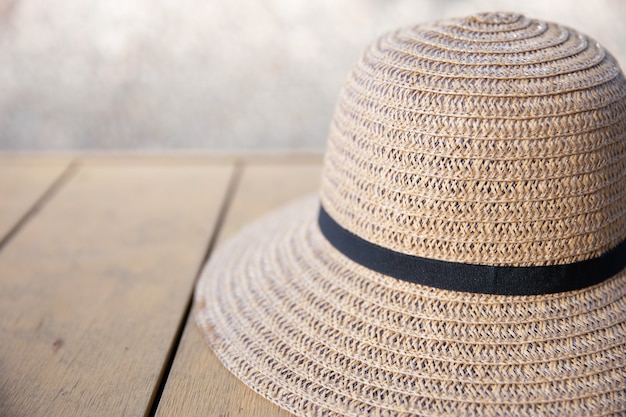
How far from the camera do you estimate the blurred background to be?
4.53ft

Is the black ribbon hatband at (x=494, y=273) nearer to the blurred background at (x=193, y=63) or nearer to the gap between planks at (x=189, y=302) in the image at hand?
the gap between planks at (x=189, y=302)

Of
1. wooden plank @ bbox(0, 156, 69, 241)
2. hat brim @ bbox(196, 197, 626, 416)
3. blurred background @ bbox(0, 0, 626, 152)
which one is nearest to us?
hat brim @ bbox(196, 197, 626, 416)

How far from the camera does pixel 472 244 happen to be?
2.13ft

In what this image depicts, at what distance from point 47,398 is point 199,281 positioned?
26cm

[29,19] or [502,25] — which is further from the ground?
[502,25]

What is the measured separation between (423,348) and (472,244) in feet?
0.38

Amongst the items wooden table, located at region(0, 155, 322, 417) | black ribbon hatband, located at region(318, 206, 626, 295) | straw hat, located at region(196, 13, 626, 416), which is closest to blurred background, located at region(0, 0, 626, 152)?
wooden table, located at region(0, 155, 322, 417)

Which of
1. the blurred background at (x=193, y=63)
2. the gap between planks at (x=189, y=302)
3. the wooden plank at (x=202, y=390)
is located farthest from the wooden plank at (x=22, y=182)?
the wooden plank at (x=202, y=390)

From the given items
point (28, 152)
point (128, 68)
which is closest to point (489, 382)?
point (128, 68)

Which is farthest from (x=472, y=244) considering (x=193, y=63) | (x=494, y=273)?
(x=193, y=63)

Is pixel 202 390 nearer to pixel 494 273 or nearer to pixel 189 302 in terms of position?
pixel 189 302

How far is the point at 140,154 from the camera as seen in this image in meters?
1.42

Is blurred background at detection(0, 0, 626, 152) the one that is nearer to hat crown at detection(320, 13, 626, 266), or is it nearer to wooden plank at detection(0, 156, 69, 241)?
wooden plank at detection(0, 156, 69, 241)

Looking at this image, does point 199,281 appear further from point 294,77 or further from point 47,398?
point 294,77
